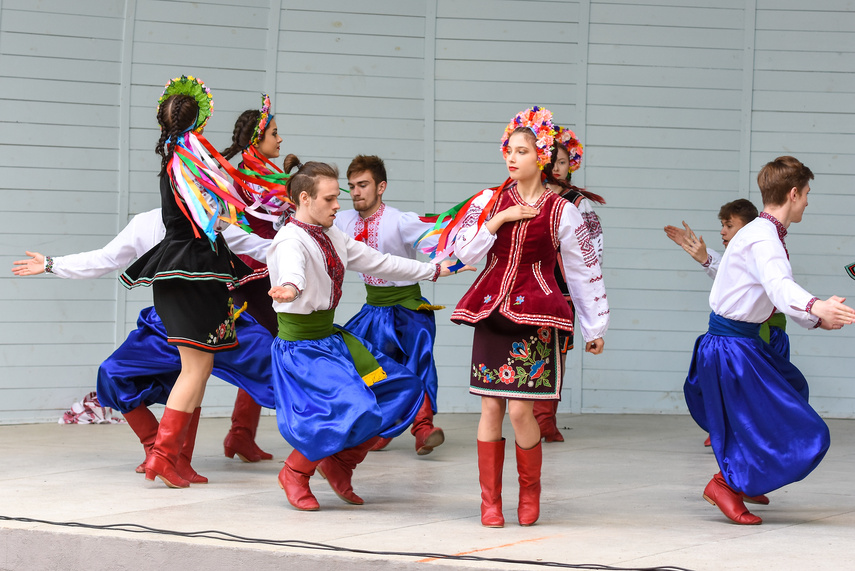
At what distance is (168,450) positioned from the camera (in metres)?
4.06

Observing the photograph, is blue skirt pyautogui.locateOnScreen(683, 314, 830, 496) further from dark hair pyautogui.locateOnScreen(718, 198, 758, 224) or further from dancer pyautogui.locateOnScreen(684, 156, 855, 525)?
dark hair pyautogui.locateOnScreen(718, 198, 758, 224)

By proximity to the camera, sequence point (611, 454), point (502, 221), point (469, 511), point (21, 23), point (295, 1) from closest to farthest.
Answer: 1. point (502, 221)
2. point (469, 511)
3. point (611, 454)
4. point (21, 23)
5. point (295, 1)

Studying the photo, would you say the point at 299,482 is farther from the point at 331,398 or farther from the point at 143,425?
the point at 143,425

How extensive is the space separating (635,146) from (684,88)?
0.50m

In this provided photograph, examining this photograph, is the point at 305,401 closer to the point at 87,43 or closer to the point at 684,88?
the point at 87,43

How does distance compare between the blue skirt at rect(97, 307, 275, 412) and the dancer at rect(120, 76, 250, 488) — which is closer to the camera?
the dancer at rect(120, 76, 250, 488)

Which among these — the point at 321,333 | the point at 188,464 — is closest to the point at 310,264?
the point at 321,333

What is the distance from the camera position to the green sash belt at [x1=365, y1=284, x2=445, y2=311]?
5078mm

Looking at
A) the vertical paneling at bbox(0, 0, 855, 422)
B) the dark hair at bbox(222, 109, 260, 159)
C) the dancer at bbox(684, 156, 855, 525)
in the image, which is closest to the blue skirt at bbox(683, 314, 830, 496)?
the dancer at bbox(684, 156, 855, 525)

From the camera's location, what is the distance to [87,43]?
244 inches

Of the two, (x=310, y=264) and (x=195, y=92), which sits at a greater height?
(x=195, y=92)

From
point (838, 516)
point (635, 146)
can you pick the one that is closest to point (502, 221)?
point (838, 516)

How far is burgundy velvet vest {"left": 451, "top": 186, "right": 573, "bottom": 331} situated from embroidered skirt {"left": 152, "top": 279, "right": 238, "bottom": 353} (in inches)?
45.2

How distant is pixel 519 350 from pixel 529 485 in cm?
46
